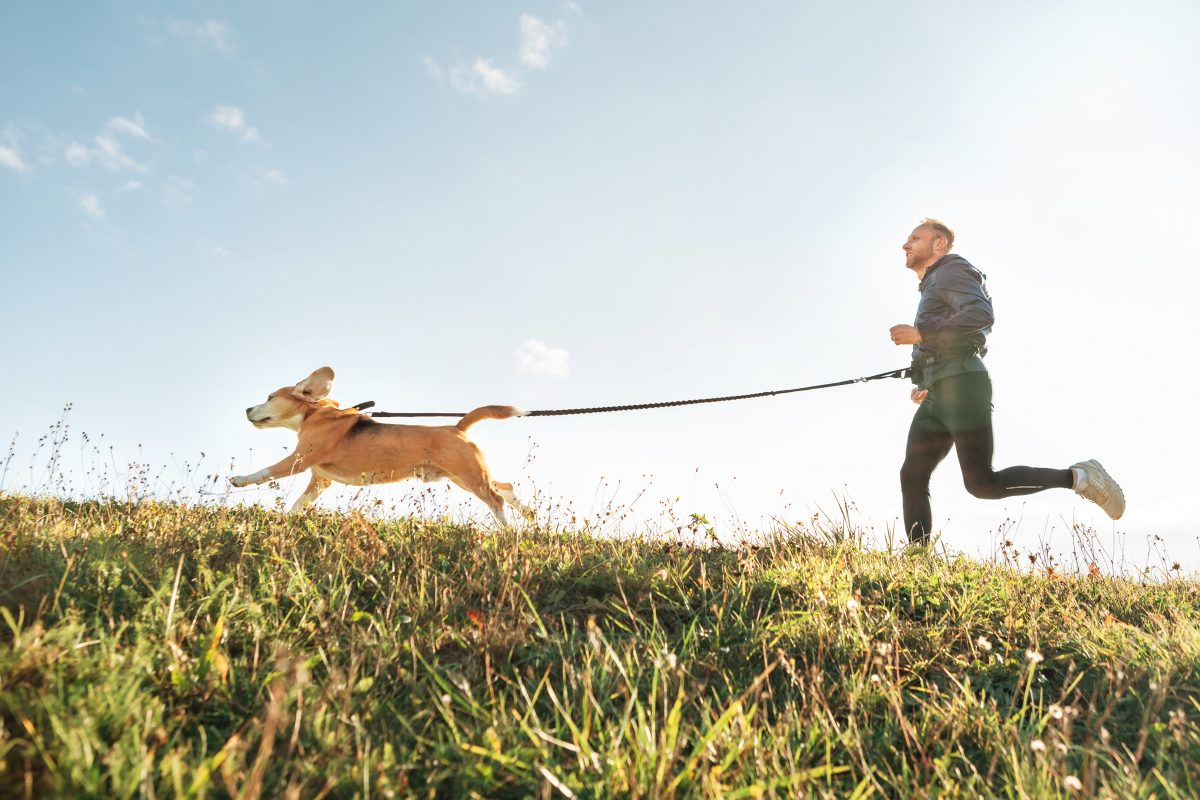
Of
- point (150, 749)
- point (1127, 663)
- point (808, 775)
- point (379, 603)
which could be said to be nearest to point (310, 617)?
point (379, 603)

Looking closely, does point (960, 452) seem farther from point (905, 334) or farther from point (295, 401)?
point (295, 401)

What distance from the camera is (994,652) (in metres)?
3.75

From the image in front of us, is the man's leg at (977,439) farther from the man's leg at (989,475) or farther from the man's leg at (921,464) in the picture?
the man's leg at (921,464)

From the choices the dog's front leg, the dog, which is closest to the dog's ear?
the dog

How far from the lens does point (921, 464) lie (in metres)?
5.75

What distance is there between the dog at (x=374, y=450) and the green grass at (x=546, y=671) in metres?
2.17

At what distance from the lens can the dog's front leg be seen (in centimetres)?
688

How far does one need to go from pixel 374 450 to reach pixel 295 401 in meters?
1.04

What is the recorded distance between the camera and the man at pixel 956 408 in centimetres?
543

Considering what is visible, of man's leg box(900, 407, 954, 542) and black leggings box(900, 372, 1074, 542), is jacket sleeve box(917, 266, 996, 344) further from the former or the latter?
man's leg box(900, 407, 954, 542)

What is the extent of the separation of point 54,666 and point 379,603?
135cm

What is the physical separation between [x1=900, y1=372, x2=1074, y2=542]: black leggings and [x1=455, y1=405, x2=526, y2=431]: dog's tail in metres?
3.43

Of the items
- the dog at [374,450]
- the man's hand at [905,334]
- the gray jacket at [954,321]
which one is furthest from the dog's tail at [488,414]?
the gray jacket at [954,321]

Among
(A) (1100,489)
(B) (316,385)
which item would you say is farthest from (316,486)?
(A) (1100,489)
